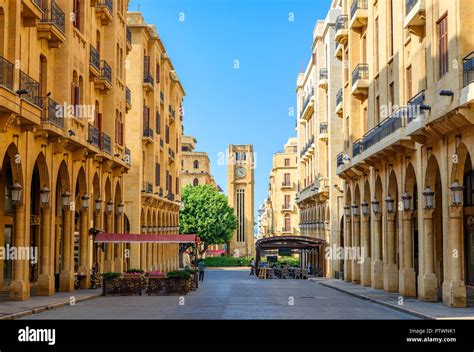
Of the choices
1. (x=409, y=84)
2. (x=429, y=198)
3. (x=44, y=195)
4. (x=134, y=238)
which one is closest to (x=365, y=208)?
(x=409, y=84)

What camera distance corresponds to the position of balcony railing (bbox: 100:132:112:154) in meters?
38.2

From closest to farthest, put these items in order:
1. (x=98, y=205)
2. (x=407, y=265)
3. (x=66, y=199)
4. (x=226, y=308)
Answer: (x=226, y=308), (x=407, y=265), (x=66, y=199), (x=98, y=205)

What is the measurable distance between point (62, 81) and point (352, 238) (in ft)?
63.0

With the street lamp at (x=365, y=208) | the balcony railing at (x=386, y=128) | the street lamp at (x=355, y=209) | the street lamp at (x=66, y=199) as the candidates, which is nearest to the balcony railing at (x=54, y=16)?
the street lamp at (x=66, y=199)

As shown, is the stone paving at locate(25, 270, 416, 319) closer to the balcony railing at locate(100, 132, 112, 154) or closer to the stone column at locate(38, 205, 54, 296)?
the stone column at locate(38, 205, 54, 296)

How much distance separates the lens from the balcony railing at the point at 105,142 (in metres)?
38.2

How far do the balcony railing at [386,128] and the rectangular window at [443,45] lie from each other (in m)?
3.89

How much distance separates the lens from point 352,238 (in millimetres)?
42906

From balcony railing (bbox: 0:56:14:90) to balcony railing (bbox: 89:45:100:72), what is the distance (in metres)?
12.2

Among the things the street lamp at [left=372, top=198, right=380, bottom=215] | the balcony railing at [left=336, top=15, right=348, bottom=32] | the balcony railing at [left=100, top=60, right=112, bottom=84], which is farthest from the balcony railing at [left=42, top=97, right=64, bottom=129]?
the balcony railing at [left=336, top=15, right=348, bottom=32]

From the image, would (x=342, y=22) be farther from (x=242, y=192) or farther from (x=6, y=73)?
(x=242, y=192)

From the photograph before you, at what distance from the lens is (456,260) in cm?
2400

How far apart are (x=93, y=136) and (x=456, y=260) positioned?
18.8 m
